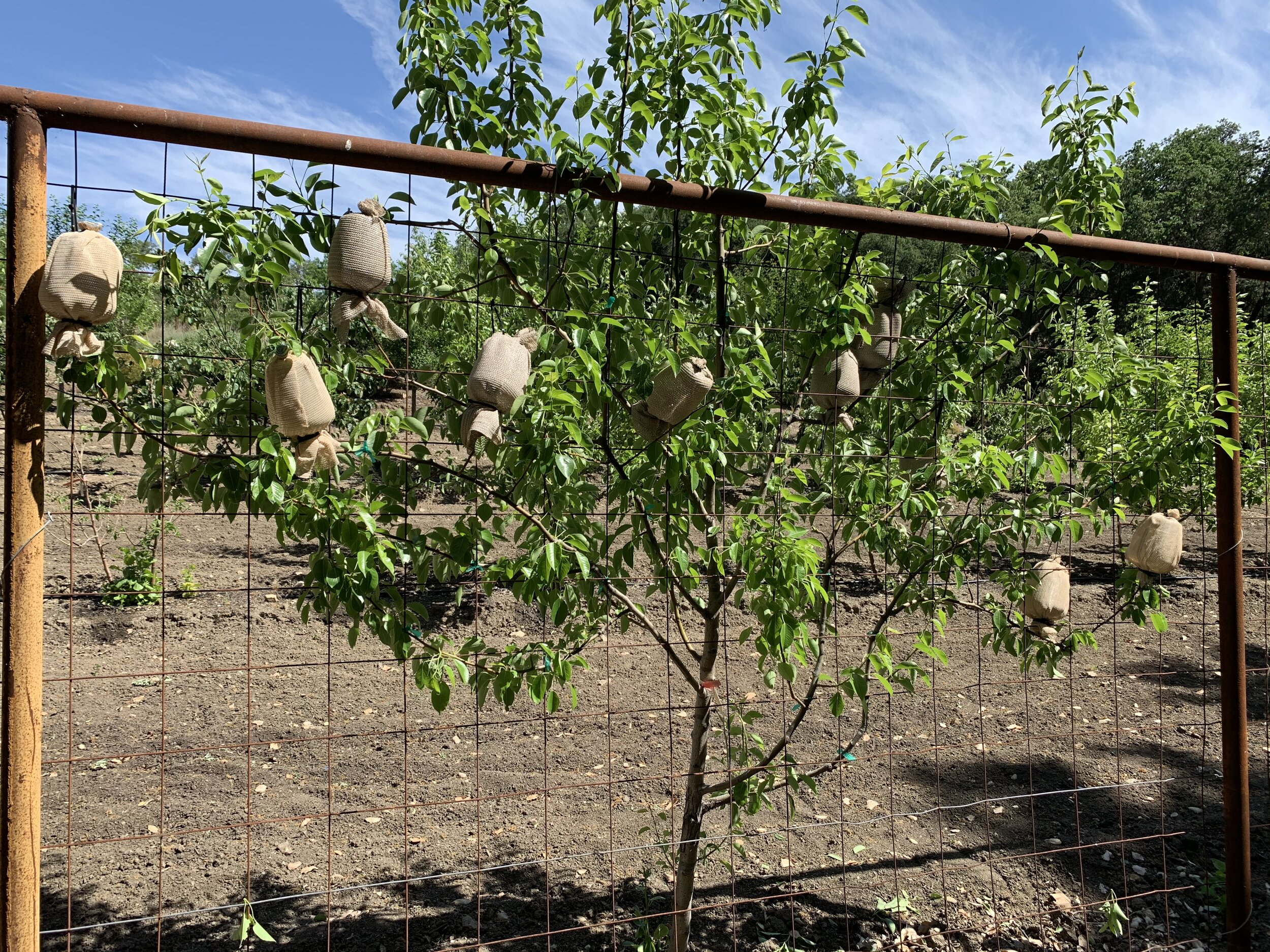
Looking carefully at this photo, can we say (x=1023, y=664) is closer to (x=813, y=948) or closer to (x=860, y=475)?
(x=860, y=475)

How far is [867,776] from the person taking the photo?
4.26m

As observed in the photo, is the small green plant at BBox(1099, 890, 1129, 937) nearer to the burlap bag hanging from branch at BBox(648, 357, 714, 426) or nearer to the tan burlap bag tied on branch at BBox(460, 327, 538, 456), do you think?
the burlap bag hanging from branch at BBox(648, 357, 714, 426)

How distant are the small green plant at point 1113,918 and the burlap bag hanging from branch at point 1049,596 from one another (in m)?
0.95

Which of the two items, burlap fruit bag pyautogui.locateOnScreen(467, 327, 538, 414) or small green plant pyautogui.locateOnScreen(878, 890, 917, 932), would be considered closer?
burlap fruit bag pyautogui.locateOnScreen(467, 327, 538, 414)

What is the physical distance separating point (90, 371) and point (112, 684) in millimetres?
3948

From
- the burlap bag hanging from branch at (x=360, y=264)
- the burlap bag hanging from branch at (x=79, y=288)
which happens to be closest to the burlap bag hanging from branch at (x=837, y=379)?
the burlap bag hanging from branch at (x=360, y=264)

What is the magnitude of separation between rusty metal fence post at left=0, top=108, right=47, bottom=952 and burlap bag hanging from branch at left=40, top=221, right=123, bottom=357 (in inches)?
1.7

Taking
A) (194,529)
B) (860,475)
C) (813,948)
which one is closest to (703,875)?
(813,948)

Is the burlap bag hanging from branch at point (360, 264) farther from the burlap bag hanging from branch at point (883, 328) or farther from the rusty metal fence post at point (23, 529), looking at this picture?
the burlap bag hanging from branch at point (883, 328)

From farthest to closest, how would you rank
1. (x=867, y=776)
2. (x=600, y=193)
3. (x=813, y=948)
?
(x=867, y=776) → (x=813, y=948) → (x=600, y=193)

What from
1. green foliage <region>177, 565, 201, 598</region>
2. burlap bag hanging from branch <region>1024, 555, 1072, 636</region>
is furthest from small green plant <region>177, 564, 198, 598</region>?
burlap bag hanging from branch <region>1024, 555, 1072, 636</region>

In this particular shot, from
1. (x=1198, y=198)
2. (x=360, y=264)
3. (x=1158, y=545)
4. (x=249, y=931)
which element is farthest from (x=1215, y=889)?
(x=1198, y=198)

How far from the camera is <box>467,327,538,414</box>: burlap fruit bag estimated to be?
1753mm

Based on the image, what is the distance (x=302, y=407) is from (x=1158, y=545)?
234 cm
